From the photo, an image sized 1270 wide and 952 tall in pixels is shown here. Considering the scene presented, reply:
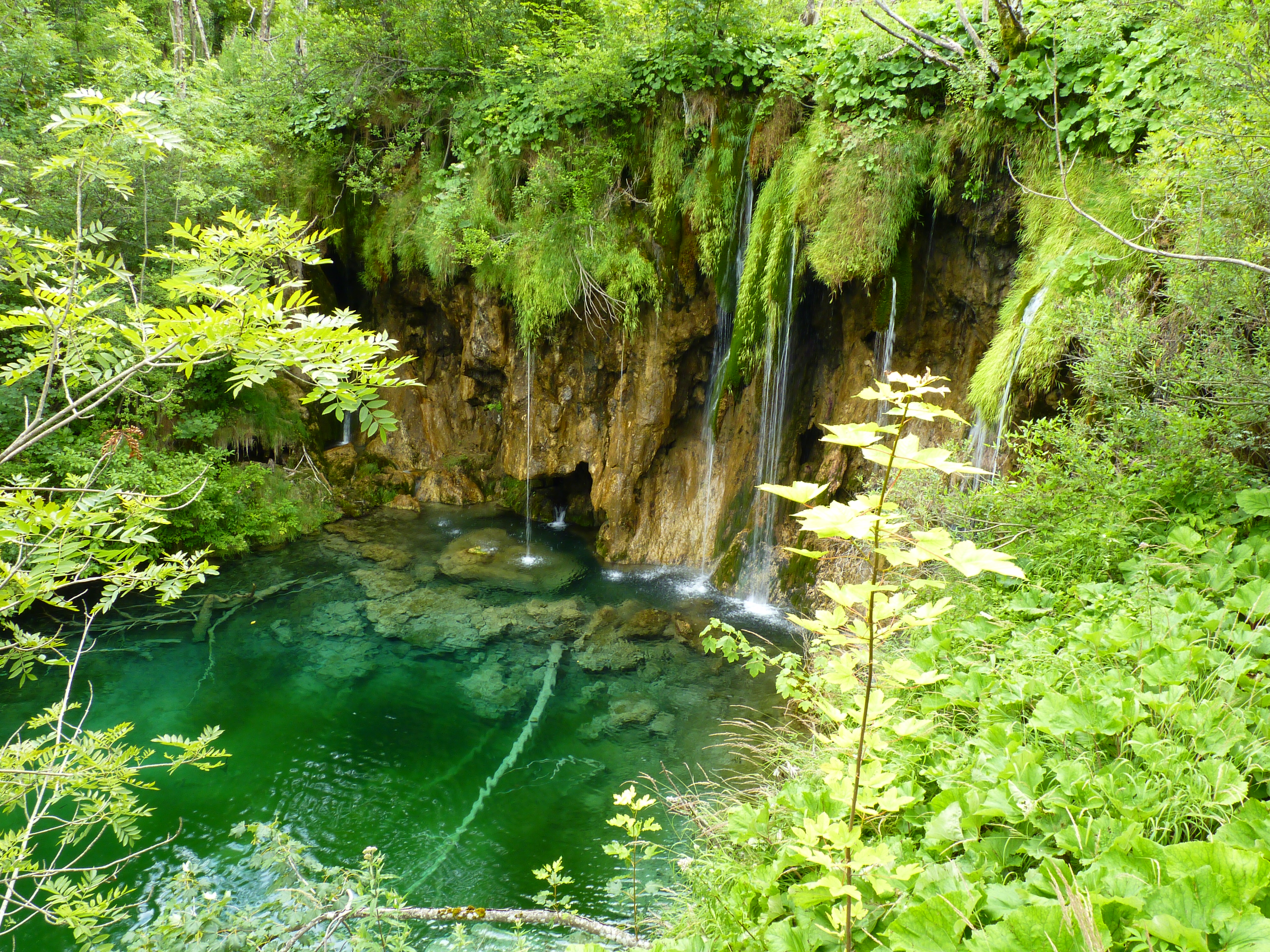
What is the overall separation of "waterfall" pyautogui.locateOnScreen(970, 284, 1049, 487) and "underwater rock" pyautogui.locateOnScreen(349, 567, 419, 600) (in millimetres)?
6927

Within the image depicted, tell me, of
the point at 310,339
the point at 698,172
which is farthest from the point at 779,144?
the point at 310,339

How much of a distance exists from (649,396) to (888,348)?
11.0ft

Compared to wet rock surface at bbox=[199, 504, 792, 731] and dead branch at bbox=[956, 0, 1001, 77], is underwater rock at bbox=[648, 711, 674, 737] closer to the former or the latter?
wet rock surface at bbox=[199, 504, 792, 731]

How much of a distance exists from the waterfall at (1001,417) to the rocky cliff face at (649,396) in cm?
98

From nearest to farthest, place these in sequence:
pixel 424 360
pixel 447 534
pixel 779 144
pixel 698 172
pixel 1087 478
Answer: pixel 1087 478 < pixel 779 144 < pixel 698 172 < pixel 447 534 < pixel 424 360

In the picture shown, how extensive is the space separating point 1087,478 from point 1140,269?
1.81 meters

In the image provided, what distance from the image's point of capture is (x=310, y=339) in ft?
6.16

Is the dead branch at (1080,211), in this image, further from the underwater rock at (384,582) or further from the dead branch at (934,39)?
the underwater rock at (384,582)

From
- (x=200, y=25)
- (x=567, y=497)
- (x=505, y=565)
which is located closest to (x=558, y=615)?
(x=505, y=565)

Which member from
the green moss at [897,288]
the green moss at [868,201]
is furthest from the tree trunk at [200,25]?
the green moss at [897,288]

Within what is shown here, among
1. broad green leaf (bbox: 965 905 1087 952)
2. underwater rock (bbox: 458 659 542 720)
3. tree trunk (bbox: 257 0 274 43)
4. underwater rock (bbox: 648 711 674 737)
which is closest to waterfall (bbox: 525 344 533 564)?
underwater rock (bbox: 458 659 542 720)

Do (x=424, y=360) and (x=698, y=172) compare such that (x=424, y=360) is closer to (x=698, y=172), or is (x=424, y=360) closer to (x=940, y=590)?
(x=698, y=172)

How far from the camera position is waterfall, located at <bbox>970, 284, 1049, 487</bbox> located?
5.12 metres

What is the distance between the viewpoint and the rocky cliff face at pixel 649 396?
23.4 ft
